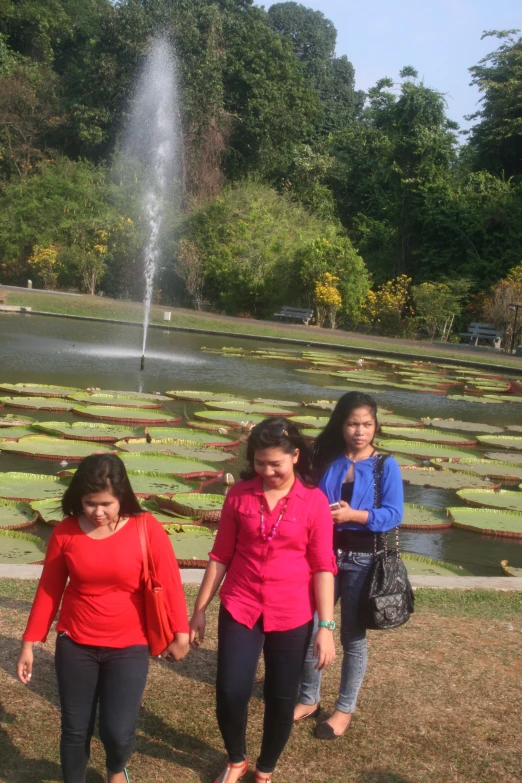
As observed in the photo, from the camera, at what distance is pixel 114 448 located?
28.2 ft

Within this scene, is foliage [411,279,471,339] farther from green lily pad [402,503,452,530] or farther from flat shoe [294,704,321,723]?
flat shoe [294,704,321,723]

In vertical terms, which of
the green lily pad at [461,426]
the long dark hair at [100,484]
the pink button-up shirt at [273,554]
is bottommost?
the green lily pad at [461,426]

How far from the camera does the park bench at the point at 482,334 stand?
28688 mm

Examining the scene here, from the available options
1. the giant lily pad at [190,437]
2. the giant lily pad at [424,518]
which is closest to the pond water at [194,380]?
the giant lily pad at [424,518]

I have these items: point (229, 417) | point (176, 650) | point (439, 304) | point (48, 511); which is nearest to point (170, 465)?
Answer: point (48, 511)

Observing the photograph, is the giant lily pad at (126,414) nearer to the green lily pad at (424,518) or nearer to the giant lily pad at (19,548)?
the green lily pad at (424,518)

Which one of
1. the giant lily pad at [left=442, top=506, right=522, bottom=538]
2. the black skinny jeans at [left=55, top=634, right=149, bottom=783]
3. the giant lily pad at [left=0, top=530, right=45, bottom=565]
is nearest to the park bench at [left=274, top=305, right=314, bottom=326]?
the giant lily pad at [left=442, top=506, right=522, bottom=538]

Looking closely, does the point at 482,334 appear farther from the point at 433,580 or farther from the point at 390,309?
the point at 433,580

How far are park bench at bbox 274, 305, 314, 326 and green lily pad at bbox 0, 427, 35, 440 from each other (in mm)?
22078

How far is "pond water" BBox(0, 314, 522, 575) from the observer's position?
6715mm

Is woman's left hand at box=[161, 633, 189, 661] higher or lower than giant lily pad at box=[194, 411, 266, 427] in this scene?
higher

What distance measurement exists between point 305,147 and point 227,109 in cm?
416

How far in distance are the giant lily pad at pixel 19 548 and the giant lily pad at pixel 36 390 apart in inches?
227

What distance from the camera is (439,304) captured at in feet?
95.9
